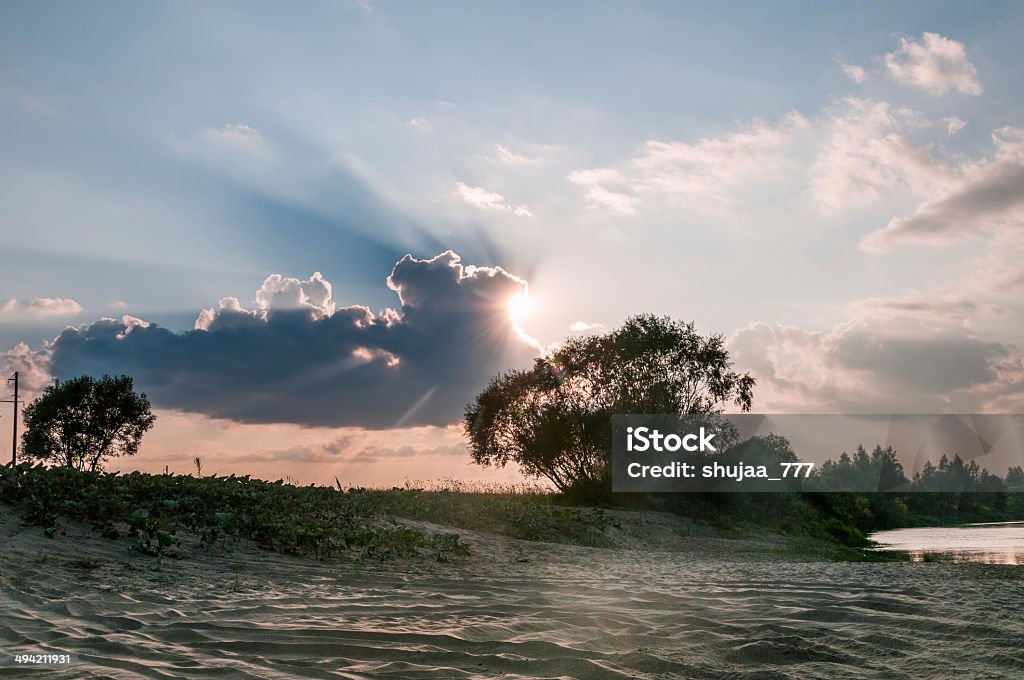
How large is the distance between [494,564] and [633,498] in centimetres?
1893

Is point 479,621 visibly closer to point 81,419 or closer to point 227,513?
point 227,513

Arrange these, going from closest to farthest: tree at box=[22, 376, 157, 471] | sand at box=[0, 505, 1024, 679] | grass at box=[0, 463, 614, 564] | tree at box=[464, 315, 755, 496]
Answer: sand at box=[0, 505, 1024, 679] < grass at box=[0, 463, 614, 564] < tree at box=[464, 315, 755, 496] < tree at box=[22, 376, 157, 471]

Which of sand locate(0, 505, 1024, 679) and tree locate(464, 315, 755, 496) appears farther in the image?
tree locate(464, 315, 755, 496)

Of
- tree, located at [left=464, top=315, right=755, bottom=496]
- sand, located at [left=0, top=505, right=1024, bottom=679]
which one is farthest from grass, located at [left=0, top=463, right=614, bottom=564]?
tree, located at [left=464, top=315, right=755, bottom=496]

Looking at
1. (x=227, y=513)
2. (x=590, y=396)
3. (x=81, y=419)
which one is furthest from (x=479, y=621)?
(x=81, y=419)

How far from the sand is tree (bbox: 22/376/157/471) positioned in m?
38.4

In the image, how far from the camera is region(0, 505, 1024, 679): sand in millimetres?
5516

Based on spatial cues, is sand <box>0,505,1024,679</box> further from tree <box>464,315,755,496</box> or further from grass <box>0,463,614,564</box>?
tree <box>464,315,755,496</box>

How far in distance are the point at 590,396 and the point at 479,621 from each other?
2824 centimetres

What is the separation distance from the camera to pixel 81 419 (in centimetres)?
4519

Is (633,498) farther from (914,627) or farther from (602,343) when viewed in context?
(914,627)

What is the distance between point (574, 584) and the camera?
9422mm

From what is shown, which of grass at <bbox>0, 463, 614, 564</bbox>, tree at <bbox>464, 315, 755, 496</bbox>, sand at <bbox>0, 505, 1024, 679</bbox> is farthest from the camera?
tree at <bbox>464, 315, 755, 496</bbox>

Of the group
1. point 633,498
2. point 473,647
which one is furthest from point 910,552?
point 473,647
